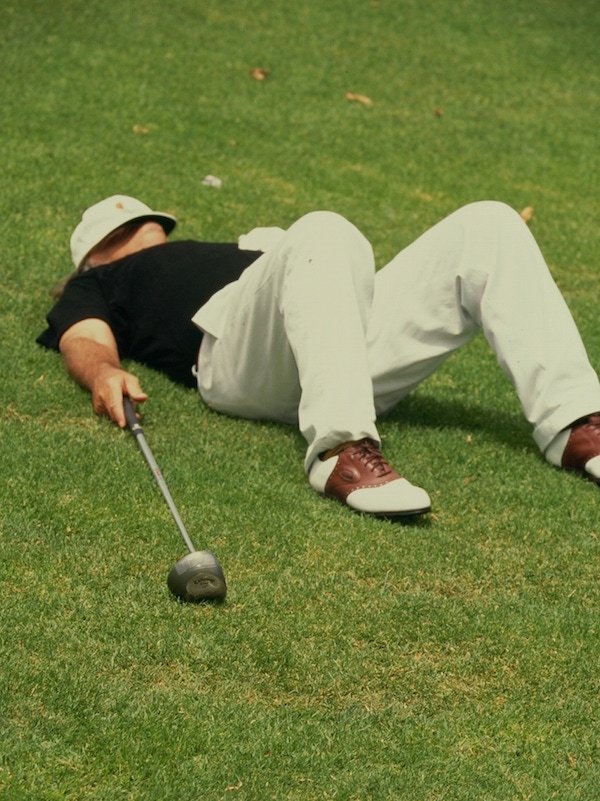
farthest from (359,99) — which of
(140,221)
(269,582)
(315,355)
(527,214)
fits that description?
(269,582)

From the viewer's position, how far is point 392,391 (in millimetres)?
4477

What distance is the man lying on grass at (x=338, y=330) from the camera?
152 inches

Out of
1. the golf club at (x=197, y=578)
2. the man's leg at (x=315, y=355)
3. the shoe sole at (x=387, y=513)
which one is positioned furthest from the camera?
the man's leg at (x=315, y=355)

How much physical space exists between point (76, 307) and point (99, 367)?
391mm

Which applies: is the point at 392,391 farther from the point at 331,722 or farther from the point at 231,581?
the point at 331,722

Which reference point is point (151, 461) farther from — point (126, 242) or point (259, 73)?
point (259, 73)

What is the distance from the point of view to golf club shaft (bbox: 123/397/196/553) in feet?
11.2

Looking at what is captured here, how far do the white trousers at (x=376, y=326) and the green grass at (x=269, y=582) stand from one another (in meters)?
0.21

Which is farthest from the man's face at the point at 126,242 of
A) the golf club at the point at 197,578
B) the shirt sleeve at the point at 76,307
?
the golf club at the point at 197,578

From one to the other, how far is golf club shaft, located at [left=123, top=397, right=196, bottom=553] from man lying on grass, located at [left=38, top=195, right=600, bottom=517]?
0.12 feet

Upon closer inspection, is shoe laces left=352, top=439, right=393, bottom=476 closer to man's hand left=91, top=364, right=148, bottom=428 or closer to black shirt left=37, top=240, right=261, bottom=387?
man's hand left=91, top=364, right=148, bottom=428

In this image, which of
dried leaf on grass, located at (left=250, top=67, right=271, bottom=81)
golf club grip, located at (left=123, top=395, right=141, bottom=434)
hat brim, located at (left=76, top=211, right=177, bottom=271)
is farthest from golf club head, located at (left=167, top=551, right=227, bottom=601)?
dried leaf on grass, located at (left=250, top=67, right=271, bottom=81)

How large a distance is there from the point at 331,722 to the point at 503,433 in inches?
79.6

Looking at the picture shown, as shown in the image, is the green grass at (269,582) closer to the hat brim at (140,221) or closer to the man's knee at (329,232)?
the hat brim at (140,221)
